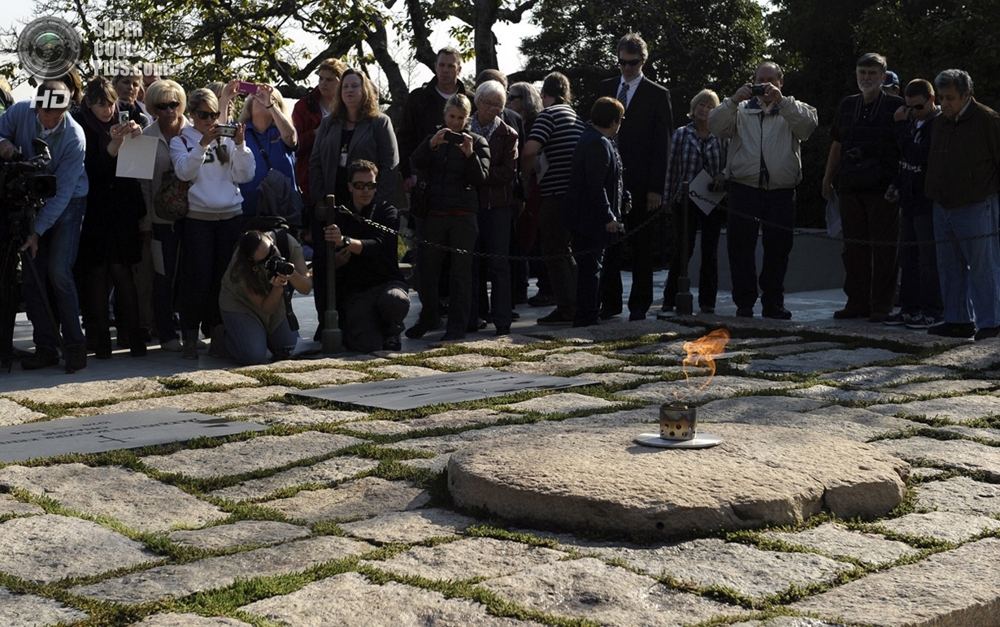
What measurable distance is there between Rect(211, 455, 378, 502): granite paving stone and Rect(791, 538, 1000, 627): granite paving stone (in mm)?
2113

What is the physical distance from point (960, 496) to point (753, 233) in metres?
5.59

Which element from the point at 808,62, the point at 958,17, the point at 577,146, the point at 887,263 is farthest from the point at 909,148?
the point at 808,62

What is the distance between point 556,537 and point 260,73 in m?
17.9

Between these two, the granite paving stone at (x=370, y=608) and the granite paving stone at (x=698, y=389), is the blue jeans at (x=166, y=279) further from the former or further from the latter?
the granite paving stone at (x=370, y=608)

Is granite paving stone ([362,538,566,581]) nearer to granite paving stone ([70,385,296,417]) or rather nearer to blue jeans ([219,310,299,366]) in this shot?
granite paving stone ([70,385,296,417])

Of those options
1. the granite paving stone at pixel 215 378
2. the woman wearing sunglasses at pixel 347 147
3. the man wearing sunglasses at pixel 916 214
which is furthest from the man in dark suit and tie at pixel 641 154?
the granite paving stone at pixel 215 378

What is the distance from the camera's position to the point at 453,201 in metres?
8.88

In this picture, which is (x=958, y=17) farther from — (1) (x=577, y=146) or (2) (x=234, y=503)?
(2) (x=234, y=503)

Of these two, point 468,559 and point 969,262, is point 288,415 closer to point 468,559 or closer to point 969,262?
point 468,559

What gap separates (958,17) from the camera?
691 inches

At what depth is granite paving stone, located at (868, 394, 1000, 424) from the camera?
6.11 meters

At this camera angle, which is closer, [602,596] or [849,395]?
[602,596]

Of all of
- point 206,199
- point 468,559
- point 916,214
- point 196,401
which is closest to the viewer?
point 468,559
